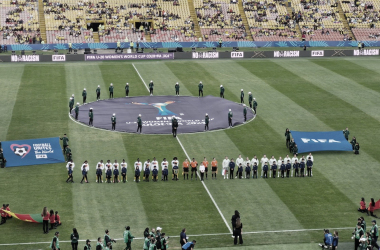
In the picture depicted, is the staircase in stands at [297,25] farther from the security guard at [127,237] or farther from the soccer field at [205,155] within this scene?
the security guard at [127,237]

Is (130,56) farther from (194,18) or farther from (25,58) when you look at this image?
(194,18)

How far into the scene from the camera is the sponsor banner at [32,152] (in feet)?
142

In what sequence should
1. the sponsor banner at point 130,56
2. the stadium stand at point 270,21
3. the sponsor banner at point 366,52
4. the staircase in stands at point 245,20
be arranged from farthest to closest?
1. the stadium stand at point 270,21
2. the staircase in stands at point 245,20
3. the sponsor banner at point 366,52
4. the sponsor banner at point 130,56

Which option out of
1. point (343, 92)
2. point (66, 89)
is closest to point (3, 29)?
point (66, 89)

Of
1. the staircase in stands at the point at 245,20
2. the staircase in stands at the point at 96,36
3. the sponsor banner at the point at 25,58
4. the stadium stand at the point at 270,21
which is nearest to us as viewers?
the sponsor banner at the point at 25,58

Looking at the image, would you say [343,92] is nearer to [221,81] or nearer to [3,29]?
[221,81]

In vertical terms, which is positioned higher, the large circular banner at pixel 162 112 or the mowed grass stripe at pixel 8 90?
the mowed grass stripe at pixel 8 90

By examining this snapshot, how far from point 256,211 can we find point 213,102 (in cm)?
2492

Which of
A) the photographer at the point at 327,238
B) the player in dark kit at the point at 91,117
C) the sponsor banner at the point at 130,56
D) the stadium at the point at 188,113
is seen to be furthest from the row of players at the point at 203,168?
the sponsor banner at the point at 130,56

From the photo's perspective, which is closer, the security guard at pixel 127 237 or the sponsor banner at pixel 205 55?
the security guard at pixel 127 237

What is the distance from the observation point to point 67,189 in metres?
39.3

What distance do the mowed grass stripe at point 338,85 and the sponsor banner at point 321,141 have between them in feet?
32.2

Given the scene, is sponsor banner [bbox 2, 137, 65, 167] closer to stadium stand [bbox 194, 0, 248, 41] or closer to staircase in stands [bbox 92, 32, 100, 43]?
staircase in stands [bbox 92, 32, 100, 43]

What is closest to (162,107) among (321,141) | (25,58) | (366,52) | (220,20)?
(321,141)
